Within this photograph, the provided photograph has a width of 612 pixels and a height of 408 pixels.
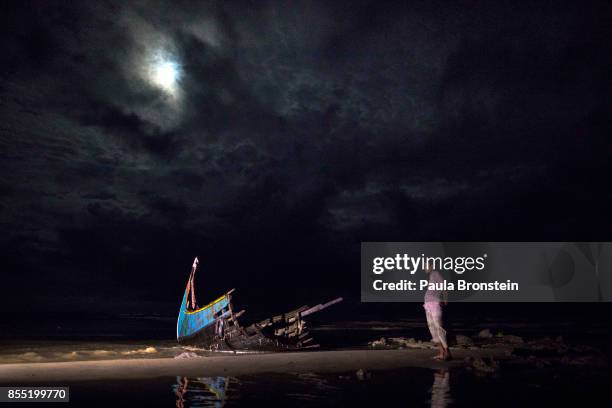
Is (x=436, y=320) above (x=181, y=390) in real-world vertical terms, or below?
above

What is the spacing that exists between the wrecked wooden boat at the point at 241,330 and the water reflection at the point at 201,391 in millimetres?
7228


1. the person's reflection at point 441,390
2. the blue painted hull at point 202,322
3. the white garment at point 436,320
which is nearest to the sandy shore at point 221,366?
the white garment at point 436,320

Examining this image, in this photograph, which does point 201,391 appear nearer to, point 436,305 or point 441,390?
point 441,390

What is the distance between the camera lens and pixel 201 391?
10.2 meters

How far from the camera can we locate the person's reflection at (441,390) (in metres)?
8.76

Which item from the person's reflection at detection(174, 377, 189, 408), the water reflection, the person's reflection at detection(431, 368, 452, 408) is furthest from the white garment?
the person's reflection at detection(174, 377, 189, 408)

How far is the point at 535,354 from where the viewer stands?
54.5 ft

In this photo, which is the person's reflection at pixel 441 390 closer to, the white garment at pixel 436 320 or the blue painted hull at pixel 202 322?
the white garment at pixel 436 320

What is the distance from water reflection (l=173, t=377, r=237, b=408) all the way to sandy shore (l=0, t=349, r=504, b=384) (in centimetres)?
80

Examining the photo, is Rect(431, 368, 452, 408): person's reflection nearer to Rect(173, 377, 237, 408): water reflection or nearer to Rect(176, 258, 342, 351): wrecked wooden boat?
Rect(173, 377, 237, 408): water reflection

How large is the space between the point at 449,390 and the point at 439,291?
4.62 m

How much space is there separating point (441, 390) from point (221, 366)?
6.23 meters

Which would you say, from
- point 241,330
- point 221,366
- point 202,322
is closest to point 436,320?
point 221,366

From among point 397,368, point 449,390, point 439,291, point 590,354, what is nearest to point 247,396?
point 449,390
